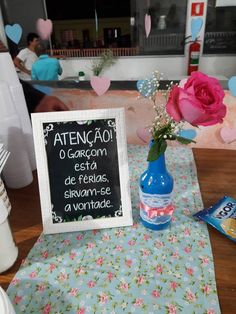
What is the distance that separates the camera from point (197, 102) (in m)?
0.46

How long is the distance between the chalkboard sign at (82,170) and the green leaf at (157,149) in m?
0.10

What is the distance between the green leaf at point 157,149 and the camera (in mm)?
537

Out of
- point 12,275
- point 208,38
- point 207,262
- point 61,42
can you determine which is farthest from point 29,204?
point 208,38

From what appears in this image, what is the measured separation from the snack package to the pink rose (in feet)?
0.92

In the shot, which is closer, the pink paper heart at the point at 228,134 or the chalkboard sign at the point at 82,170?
the chalkboard sign at the point at 82,170

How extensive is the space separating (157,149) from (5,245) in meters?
0.38

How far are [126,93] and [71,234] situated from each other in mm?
617

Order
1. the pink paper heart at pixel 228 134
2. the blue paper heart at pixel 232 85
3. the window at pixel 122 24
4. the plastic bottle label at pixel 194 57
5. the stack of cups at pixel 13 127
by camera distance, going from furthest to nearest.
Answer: the plastic bottle label at pixel 194 57 → the window at pixel 122 24 → the pink paper heart at pixel 228 134 → the blue paper heart at pixel 232 85 → the stack of cups at pixel 13 127

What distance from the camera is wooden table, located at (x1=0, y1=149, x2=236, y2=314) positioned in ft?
1.70

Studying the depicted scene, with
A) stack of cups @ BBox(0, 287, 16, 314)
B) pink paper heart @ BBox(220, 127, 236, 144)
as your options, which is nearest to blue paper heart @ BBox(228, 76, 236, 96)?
pink paper heart @ BBox(220, 127, 236, 144)

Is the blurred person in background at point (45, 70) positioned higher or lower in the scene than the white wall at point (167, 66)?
higher

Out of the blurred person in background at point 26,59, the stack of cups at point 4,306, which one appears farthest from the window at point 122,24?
the stack of cups at point 4,306

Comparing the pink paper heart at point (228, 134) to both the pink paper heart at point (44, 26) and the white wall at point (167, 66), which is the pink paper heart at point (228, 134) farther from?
the white wall at point (167, 66)

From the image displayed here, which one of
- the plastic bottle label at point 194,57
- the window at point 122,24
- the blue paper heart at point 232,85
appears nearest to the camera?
the blue paper heart at point 232,85
